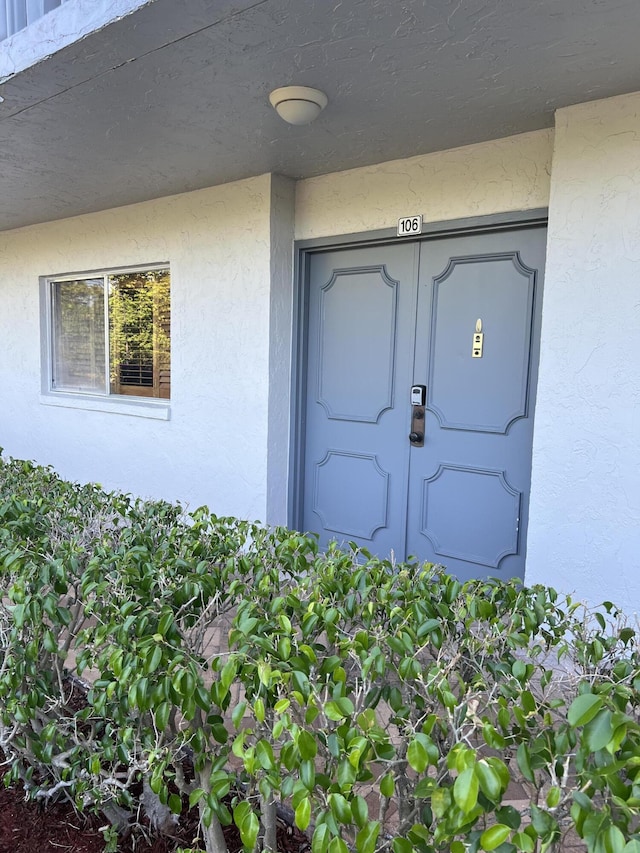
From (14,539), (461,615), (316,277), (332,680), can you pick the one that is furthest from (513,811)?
(316,277)

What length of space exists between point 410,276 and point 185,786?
3346 mm

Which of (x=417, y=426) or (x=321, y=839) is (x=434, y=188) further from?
(x=321, y=839)

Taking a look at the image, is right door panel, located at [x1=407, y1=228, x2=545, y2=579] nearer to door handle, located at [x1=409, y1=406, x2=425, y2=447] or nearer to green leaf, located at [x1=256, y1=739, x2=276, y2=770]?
door handle, located at [x1=409, y1=406, x2=425, y2=447]

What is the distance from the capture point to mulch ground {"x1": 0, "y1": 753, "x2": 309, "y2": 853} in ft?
5.93

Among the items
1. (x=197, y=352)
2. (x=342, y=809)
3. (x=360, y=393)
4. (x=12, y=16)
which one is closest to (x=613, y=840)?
(x=342, y=809)

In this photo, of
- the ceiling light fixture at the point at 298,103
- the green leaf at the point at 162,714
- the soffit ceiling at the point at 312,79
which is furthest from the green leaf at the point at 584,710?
the ceiling light fixture at the point at 298,103

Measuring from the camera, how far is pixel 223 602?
1.80 meters

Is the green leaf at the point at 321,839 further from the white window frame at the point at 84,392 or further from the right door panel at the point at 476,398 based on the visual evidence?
the white window frame at the point at 84,392

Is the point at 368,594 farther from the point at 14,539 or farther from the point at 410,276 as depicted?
the point at 410,276

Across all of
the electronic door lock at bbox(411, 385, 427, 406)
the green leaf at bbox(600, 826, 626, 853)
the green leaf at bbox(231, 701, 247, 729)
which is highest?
the electronic door lock at bbox(411, 385, 427, 406)

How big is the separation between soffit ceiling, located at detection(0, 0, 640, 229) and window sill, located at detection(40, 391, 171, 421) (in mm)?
2108

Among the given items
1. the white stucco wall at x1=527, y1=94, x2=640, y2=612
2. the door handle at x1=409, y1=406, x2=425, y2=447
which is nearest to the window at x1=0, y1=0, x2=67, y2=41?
the white stucco wall at x1=527, y1=94, x2=640, y2=612

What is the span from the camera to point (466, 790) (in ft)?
3.00

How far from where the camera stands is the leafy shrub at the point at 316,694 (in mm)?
1003
